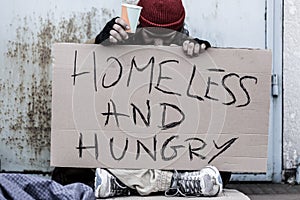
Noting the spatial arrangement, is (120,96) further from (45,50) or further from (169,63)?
(45,50)

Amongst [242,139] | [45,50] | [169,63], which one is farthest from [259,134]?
A: [45,50]

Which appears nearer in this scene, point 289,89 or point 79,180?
point 79,180

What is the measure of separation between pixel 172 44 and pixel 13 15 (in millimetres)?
955

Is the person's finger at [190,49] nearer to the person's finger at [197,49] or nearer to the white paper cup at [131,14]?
the person's finger at [197,49]

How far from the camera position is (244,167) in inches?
114

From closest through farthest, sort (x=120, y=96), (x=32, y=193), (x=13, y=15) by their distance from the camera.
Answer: (x=32, y=193), (x=120, y=96), (x=13, y=15)

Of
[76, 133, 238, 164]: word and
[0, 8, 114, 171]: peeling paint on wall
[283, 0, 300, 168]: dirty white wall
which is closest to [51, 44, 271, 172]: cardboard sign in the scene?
[76, 133, 238, 164]: word and

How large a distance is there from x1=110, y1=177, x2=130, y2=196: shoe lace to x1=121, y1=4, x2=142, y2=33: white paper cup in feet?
2.21

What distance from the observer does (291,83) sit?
359cm

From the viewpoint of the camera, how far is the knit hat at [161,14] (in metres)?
2.92

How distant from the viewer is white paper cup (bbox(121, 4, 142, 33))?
9.00 feet

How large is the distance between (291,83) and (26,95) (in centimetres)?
146

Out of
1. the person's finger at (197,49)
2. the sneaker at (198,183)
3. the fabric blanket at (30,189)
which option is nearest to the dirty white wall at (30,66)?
the person's finger at (197,49)

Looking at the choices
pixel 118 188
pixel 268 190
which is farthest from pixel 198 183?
pixel 268 190
